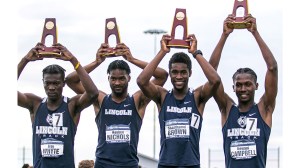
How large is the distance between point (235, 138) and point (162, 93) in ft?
4.04

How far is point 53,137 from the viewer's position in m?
8.91

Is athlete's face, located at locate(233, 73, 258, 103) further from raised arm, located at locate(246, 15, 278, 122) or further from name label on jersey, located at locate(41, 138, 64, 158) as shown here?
name label on jersey, located at locate(41, 138, 64, 158)

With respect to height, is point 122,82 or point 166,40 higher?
point 166,40

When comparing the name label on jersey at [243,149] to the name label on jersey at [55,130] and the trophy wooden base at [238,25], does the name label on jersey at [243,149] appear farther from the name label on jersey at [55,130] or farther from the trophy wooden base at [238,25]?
the name label on jersey at [55,130]

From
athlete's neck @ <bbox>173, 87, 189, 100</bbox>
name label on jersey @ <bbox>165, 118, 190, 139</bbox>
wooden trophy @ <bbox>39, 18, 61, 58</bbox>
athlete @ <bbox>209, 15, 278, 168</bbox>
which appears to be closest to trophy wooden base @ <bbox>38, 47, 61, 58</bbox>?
wooden trophy @ <bbox>39, 18, 61, 58</bbox>

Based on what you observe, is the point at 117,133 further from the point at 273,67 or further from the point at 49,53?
the point at 273,67

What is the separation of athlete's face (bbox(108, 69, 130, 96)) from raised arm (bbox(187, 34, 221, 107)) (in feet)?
3.34

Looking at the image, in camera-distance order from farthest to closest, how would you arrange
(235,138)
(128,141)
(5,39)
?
(128,141) < (235,138) < (5,39)

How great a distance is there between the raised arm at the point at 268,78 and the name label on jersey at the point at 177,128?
1.03 metres

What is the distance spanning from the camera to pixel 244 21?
8633 mm

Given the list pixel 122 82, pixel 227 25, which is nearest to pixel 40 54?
pixel 122 82

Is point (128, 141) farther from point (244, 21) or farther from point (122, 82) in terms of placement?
point (244, 21)

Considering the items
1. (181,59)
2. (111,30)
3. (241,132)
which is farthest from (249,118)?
(111,30)

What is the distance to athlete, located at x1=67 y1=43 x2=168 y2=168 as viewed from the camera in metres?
9.03
